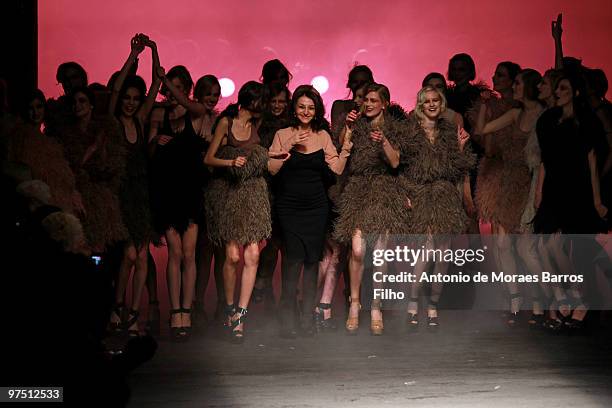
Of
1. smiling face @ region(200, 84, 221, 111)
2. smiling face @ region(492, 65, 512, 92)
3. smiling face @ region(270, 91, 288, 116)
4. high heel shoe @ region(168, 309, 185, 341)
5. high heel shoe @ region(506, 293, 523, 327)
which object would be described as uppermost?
smiling face @ region(492, 65, 512, 92)

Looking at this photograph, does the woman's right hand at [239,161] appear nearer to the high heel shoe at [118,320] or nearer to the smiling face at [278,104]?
the smiling face at [278,104]

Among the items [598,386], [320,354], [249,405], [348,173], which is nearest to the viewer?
[249,405]

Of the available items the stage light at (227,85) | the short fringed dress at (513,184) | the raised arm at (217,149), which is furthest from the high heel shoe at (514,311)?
the stage light at (227,85)

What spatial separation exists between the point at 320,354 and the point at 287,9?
154 inches

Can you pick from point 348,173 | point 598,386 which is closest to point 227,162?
point 348,173

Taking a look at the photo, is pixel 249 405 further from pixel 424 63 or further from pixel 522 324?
pixel 424 63

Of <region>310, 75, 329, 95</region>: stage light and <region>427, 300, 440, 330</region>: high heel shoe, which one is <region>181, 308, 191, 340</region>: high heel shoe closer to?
<region>427, 300, 440, 330</region>: high heel shoe

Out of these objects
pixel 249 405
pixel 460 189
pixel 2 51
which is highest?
pixel 2 51

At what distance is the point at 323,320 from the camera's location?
700 cm

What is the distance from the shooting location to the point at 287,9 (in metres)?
9.31

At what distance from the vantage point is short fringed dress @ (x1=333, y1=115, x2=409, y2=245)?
6.78 meters

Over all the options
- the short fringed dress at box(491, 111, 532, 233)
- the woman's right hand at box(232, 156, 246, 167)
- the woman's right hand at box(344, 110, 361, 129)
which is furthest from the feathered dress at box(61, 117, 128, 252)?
the short fringed dress at box(491, 111, 532, 233)

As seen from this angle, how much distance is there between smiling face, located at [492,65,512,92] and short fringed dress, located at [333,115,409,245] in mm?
996

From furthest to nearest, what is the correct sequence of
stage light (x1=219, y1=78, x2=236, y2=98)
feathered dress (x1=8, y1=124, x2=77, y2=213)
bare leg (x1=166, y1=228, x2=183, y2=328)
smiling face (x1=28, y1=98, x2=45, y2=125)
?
stage light (x1=219, y1=78, x2=236, y2=98) < bare leg (x1=166, y1=228, x2=183, y2=328) < smiling face (x1=28, y1=98, x2=45, y2=125) < feathered dress (x1=8, y1=124, x2=77, y2=213)
